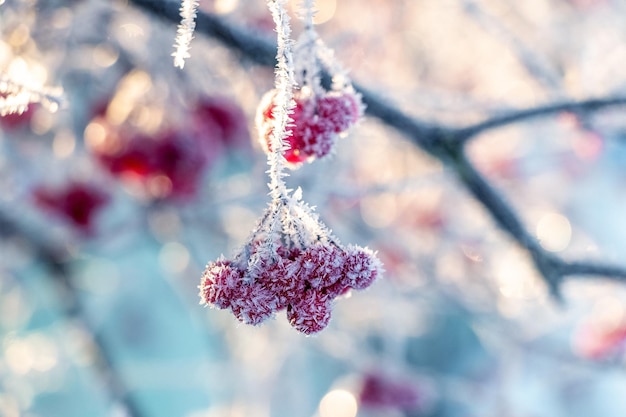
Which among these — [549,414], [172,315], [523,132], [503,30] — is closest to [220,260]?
[503,30]

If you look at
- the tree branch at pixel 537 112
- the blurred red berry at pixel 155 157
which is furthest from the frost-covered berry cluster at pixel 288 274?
the blurred red berry at pixel 155 157

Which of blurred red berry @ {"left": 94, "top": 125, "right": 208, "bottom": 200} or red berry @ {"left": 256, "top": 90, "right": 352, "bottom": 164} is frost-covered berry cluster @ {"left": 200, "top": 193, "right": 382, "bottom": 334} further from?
blurred red berry @ {"left": 94, "top": 125, "right": 208, "bottom": 200}

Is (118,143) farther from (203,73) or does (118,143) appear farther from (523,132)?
(523,132)

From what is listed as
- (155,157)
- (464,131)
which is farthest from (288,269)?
(155,157)

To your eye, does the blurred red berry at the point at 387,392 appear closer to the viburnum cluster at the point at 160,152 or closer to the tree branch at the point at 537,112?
the viburnum cluster at the point at 160,152

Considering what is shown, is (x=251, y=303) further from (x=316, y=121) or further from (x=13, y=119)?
(x=13, y=119)
